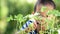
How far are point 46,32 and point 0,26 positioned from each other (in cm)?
75

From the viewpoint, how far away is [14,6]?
2100 millimetres

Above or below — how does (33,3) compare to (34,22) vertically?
above

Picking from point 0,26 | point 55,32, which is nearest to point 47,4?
point 55,32

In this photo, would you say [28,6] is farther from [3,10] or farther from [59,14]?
[59,14]

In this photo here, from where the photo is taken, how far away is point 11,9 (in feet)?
6.86

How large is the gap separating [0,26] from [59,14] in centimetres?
85

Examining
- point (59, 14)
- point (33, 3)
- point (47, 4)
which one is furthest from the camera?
point (33, 3)

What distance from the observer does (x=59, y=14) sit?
1.47 m

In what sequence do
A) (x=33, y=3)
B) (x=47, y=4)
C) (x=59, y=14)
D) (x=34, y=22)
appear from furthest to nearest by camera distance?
(x=33, y=3)
(x=47, y=4)
(x=34, y=22)
(x=59, y=14)

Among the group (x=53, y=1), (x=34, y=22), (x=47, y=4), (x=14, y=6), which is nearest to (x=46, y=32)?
(x=34, y=22)

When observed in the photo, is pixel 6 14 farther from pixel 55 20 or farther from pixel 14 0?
pixel 55 20

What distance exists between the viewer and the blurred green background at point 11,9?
2.06 m

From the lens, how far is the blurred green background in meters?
2.06

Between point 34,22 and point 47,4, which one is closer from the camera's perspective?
point 34,22
